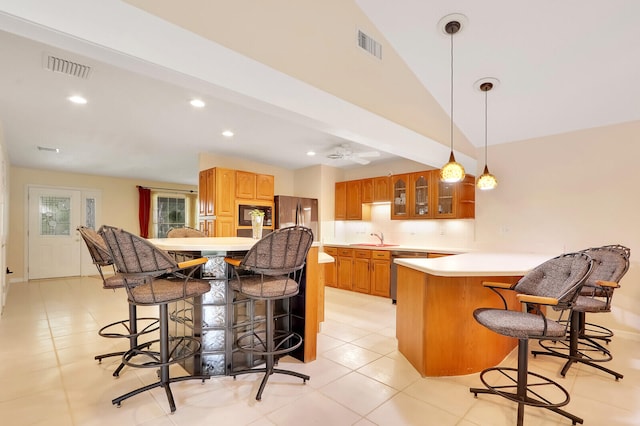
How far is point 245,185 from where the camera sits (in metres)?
5.37

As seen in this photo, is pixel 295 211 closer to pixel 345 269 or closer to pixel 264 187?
pixel 264 187

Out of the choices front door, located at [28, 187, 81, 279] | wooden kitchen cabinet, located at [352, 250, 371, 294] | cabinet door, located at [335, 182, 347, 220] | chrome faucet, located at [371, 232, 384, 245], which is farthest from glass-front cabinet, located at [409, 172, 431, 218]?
front door, located at [28, 187, 81, 279]

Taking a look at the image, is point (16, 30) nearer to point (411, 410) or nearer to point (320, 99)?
point (320, 99)

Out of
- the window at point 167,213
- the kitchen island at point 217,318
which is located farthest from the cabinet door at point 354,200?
the window at point 167,213

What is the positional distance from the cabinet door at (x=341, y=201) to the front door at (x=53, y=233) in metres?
6.34

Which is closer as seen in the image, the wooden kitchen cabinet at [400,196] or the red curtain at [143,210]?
the wooden kitchen cabinet at [400,196]

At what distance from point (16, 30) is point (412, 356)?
3.30m

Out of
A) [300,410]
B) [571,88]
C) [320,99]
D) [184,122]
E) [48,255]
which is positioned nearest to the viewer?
[300,410]

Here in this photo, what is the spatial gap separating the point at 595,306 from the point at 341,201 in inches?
174

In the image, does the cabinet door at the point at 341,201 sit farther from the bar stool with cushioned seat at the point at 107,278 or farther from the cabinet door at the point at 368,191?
the bar stool with cushioned seat at the point at 107,278

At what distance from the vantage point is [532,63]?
10.3 feet

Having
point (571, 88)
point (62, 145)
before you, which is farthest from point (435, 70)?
point (62, 145)

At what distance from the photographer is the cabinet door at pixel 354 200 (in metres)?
6.19

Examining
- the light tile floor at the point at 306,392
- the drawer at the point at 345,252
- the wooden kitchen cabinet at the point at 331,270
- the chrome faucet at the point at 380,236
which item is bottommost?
the light tile floor at the point at 306,392
